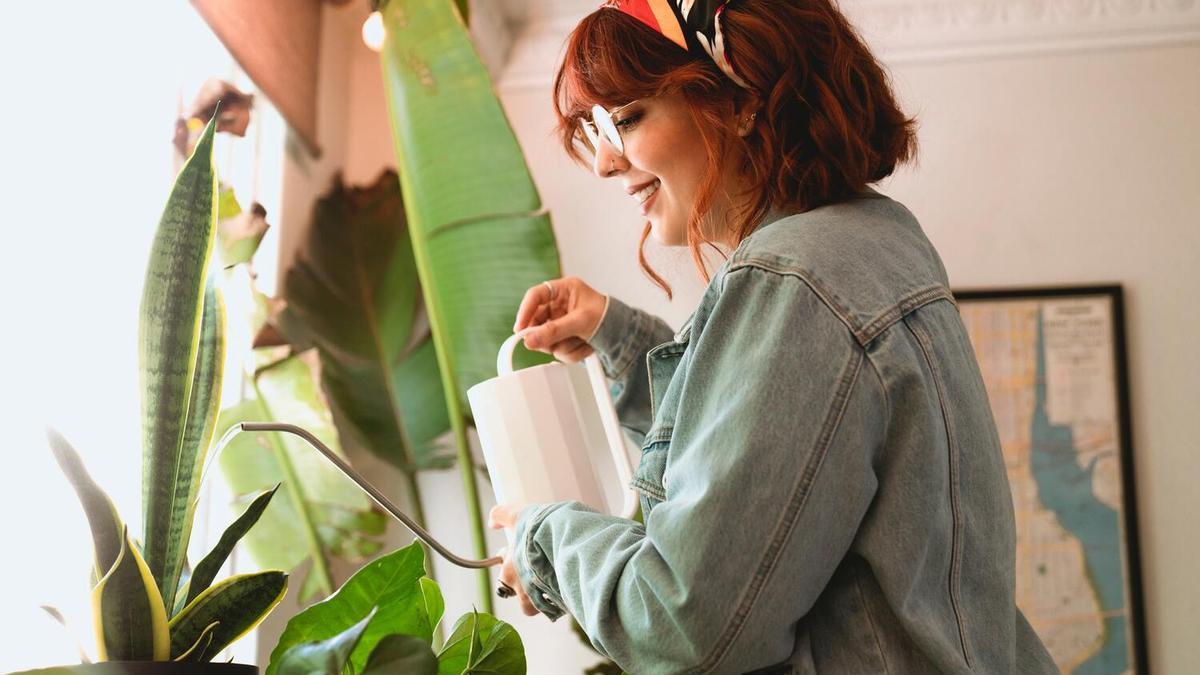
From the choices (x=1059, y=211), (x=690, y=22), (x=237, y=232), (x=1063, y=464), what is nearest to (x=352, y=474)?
(x=690, y=22)

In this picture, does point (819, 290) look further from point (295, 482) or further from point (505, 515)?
point (295, 482)

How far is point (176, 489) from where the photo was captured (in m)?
0.69

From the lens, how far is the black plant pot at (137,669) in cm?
56

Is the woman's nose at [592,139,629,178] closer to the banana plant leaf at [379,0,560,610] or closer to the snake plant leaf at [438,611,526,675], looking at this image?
the snake plant leaf at [438,611,526,675]

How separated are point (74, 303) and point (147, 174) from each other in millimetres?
252

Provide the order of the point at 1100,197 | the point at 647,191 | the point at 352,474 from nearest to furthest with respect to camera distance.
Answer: the point at 352,474, the point at 647,191, the point at 1100,197

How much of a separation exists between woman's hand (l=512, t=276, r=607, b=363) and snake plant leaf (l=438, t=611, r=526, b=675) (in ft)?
0.98

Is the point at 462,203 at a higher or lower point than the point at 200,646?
lower

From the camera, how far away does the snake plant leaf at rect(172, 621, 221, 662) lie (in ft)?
2.11

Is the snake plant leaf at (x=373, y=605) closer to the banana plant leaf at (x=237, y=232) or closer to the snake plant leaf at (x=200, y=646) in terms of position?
the snake plant leaf at (x=200, y=646)

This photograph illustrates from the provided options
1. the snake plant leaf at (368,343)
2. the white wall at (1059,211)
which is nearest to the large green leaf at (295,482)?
the snake plant leaf at (368,343)

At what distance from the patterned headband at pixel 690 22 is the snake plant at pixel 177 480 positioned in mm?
331

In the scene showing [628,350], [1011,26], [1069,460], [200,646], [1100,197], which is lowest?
[1069,460]

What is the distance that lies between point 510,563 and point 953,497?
1.06 feet
